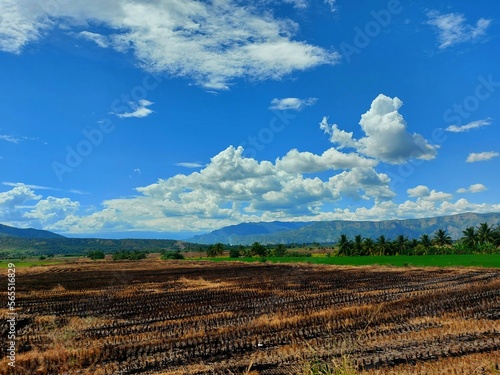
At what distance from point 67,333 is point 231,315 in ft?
24.0

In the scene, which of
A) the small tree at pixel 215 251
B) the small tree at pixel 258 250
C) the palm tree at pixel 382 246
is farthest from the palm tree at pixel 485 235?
the small tree at pixel 215 251

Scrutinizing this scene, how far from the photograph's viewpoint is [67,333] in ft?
52.8

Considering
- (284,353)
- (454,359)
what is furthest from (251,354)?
(454,359)

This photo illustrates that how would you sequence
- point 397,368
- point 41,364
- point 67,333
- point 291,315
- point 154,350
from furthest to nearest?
point 291,315 → point 67,333 → point 154,350 → point 41,364 → point 397,368

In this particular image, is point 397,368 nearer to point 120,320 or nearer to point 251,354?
point 251,354

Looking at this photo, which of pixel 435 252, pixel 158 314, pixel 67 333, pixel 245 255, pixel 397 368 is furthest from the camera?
pixel 245 255

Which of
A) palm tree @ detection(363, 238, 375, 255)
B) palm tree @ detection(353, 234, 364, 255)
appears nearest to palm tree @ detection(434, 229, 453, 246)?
palm tree @ detection(363, 238, 375, 255)

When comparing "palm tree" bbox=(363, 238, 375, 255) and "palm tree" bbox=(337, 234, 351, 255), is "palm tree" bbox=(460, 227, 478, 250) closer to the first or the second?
"palm tree" bbox=(363, 238, 375, 255)

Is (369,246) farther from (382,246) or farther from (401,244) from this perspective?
(401,244)

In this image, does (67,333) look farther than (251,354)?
Yes

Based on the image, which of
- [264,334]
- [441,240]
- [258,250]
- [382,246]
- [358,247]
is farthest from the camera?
[258,250]

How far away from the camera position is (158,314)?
68.4 feet

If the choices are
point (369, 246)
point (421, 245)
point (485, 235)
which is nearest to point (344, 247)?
point (369, 246)

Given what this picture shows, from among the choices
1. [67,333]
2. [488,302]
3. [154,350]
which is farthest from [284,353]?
[488,302]
